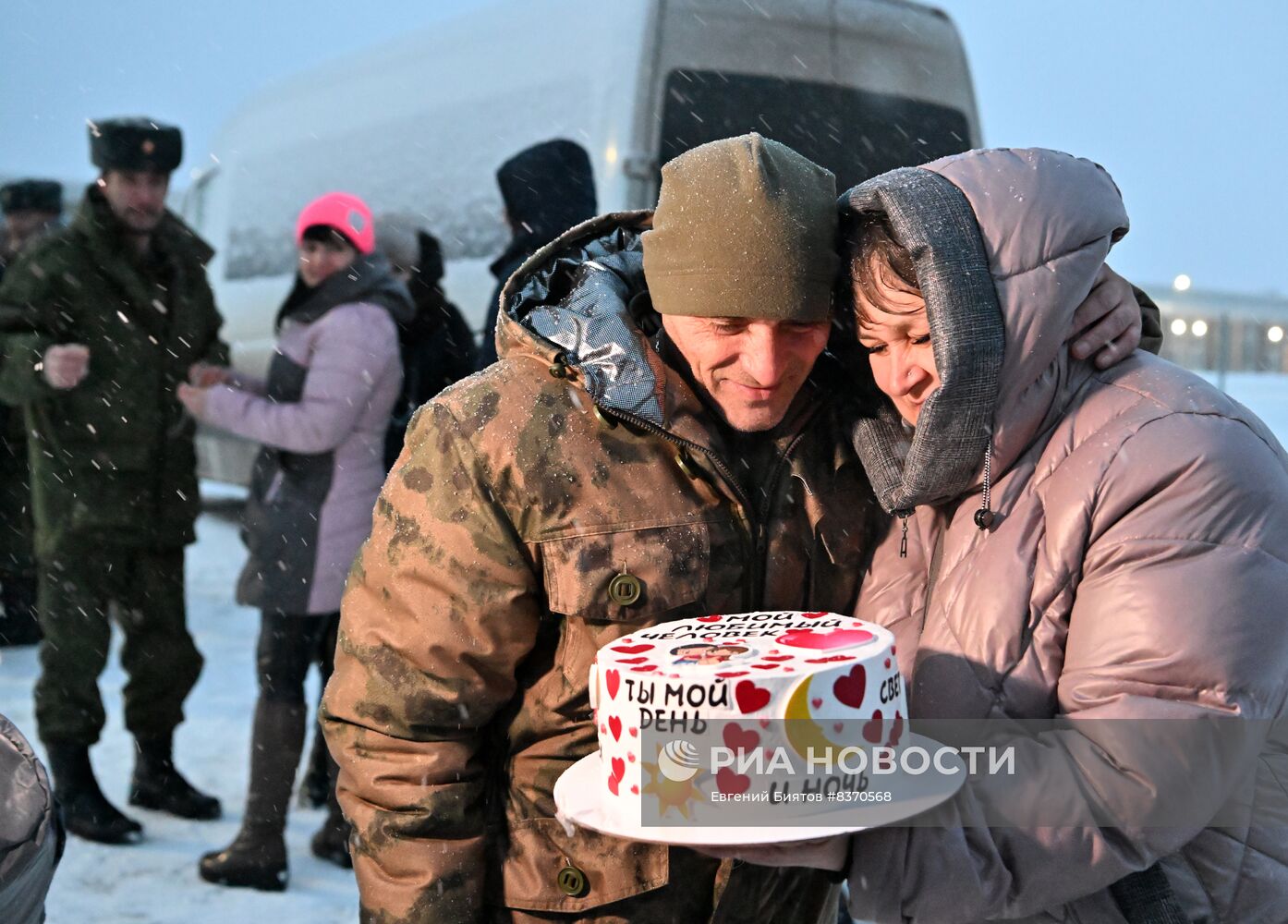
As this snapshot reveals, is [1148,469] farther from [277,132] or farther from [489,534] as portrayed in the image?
[277,132]

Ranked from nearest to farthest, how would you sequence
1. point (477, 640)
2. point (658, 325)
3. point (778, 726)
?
point (778, 726), point (477, 640), point (658, 325)

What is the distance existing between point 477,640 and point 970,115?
5.12 metres

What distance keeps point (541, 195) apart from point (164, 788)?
2424 millimetres

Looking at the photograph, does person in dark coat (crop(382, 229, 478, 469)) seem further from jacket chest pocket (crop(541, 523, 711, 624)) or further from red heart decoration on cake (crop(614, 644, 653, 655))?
red heart decoration on cake (crop(614, 644, 653, 655))

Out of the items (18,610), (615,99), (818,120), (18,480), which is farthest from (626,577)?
(18,610)

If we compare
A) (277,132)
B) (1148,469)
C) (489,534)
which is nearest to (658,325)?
(489,534)

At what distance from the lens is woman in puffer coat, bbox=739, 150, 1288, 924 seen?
62.6 inches

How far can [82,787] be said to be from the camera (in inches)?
175

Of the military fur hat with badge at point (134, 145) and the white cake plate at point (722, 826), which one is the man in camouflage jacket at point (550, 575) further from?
the military fur hat with badge at point (134, 145)

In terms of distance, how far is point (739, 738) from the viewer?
4.91 ft

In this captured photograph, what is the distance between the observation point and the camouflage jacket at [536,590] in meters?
1.86

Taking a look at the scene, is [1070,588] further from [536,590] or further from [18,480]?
[18,480]

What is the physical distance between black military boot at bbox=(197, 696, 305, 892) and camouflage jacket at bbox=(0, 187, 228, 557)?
0.90 meters

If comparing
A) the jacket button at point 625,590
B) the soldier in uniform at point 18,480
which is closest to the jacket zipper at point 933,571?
the jacket button at point 625,590
